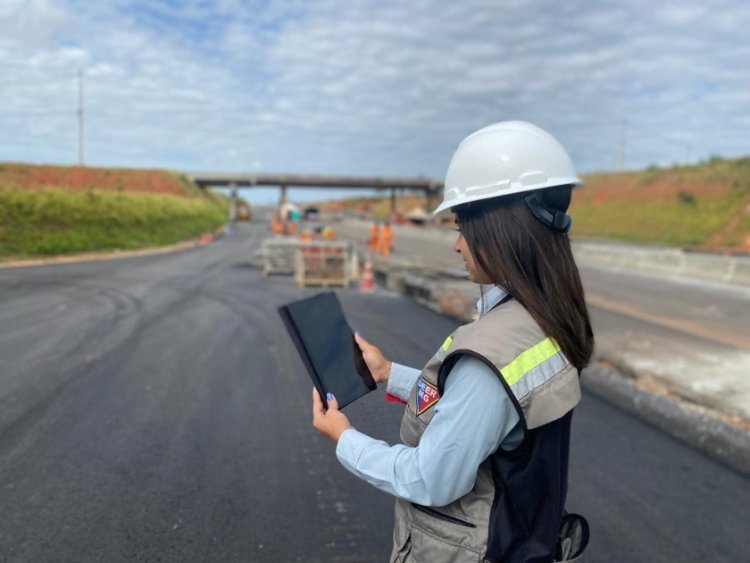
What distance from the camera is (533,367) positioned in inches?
60.0

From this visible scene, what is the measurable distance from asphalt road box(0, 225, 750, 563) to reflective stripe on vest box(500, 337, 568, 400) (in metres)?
0.69

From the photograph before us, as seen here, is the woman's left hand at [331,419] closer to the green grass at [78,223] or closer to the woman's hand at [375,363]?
the woman's hand at [375,363]

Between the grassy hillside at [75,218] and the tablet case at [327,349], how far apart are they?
22.5 metres

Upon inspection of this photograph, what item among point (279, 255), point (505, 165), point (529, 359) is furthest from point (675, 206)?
point (529, 359)

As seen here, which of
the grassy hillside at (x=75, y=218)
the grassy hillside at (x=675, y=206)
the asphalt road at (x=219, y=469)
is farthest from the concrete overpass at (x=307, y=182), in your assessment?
the asphalt road at (x=219, y=469)

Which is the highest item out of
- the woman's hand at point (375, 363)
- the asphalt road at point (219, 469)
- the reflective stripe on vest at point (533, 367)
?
the reflective stripe on vest at point (533, 367)

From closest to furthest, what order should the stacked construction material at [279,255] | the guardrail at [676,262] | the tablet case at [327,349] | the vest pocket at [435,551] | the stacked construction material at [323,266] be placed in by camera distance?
the vest pocket at [435,551] → the tablet case at [327,349] → the stacked construction material at [323,266] → the guardrail at [676,262] → the stacked construction material at [279,255]

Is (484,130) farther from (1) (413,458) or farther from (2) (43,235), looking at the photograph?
(2) (43,235)

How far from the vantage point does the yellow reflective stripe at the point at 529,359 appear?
4.84 ft

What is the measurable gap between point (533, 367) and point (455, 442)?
0.28m

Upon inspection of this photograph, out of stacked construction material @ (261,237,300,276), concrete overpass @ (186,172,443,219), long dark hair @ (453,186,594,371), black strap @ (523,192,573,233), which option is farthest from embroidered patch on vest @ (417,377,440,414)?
concrete overpass @ (186,172,443,219)

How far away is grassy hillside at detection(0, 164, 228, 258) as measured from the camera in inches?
892

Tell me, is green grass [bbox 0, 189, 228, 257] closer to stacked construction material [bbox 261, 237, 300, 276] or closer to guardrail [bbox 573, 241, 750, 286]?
stacked construction material [bbox 261, 237, 300, 276]

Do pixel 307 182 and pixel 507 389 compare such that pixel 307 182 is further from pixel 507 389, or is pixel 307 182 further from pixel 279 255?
pixel 507 389
